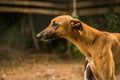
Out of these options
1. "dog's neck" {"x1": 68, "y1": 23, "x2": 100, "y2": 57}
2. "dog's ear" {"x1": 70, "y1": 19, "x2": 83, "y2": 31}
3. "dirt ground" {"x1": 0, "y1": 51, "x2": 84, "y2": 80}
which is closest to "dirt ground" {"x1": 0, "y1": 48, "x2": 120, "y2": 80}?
"dirt ground" {"x1": 0, "y1": 51, "x2": 84, "y2": 80}

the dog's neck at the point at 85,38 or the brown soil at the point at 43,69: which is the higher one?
the dog's neck at the point at 85,38

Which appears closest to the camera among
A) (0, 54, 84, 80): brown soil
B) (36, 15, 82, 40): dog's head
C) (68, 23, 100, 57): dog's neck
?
(36, 15, 82, 40): dog's head

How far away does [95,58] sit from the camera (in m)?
6.64

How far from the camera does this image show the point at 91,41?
676cm

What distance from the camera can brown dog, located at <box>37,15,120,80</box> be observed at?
6.58m

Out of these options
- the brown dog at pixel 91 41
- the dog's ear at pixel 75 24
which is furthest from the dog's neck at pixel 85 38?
the dog's ear at pixel 75 24

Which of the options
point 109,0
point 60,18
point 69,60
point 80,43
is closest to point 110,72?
point 80,43

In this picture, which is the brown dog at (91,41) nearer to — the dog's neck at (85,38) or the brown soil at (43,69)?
the dog's neck at (85,38)

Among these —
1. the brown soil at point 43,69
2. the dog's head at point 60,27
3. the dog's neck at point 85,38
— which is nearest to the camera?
the dog's head at point 60,27

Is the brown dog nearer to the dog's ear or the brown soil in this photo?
the dog's ear

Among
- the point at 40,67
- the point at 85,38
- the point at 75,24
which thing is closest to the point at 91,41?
the point at 85,38

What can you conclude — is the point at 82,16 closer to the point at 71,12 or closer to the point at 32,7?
the point at 71,12

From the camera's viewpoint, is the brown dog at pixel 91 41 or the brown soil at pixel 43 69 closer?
the brown dog at pixel 91 41

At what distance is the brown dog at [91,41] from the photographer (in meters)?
6.58
